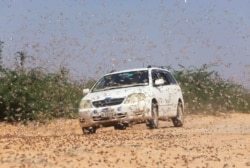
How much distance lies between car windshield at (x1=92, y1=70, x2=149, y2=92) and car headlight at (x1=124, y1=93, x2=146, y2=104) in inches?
29.8

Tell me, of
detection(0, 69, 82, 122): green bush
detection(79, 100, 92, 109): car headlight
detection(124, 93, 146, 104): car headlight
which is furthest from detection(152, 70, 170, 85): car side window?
detection(0, 69, 82, 122): green bush

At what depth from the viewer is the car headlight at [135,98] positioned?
16.3 meters

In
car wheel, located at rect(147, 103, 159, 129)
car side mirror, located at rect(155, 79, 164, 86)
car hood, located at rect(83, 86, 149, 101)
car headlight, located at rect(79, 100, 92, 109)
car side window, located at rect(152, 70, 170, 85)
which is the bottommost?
car wheel, located at rect(147, 103, 159, 129)

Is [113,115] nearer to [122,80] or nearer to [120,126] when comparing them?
[120,126]

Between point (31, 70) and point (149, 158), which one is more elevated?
point (31, 70)

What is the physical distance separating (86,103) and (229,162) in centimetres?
701

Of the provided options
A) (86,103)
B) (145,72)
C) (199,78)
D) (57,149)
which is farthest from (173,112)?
(199,78)

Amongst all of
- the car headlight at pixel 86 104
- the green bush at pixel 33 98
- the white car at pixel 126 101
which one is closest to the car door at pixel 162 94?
the white car at pixel 126 101

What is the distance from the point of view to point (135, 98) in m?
16.4

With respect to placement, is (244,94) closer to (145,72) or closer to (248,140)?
(145,72)

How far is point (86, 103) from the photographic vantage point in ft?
54.2

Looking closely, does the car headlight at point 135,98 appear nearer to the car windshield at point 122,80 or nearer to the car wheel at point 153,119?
the car wheel at point 153,119

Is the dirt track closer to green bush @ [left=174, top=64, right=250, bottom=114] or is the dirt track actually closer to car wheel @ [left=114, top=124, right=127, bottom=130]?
car wheel @ [left=114, top=124, right=127, bottom=130]

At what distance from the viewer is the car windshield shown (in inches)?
687
